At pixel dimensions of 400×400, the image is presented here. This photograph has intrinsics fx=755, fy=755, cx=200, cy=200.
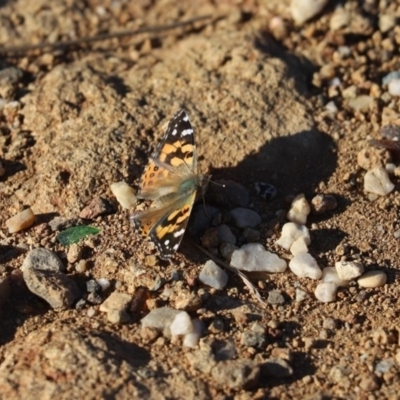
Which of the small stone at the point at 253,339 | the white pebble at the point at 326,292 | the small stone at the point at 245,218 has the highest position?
the small stone at the point at 245,218

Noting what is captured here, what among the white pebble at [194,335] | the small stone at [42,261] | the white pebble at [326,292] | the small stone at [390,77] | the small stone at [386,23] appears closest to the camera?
the white pebble at [194,335]

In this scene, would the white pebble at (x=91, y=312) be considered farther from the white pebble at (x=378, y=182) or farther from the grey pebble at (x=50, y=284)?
the white pebble at (x=378, y=182)

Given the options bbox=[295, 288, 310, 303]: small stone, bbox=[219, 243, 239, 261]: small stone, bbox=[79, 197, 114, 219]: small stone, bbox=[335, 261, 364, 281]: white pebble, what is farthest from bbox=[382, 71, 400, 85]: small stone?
bbox=[79, 197, 114, 219]: small stone

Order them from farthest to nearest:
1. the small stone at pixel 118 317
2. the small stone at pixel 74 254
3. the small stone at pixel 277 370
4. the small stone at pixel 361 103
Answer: the small stone at pixel 361 103, the small stone at pixel 74 254, the small stone at pixel 118 317, the small stone at pixel 277 370

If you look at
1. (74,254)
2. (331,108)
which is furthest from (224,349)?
(331,108)

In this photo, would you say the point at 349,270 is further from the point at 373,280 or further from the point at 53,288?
the point at 53,288

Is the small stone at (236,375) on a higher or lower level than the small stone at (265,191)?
lower

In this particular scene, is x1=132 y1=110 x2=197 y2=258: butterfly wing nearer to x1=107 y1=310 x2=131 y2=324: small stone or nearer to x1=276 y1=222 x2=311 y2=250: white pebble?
x1=107 y1=310 x2=131 y2=324: small stone

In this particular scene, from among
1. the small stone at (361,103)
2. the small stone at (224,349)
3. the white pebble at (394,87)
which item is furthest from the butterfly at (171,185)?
the white pebble at (394,87)

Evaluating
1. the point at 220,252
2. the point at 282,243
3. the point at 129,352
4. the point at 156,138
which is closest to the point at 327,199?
the point at 282,243

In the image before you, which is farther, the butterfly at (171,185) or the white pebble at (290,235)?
the white pebble at (290,235)
